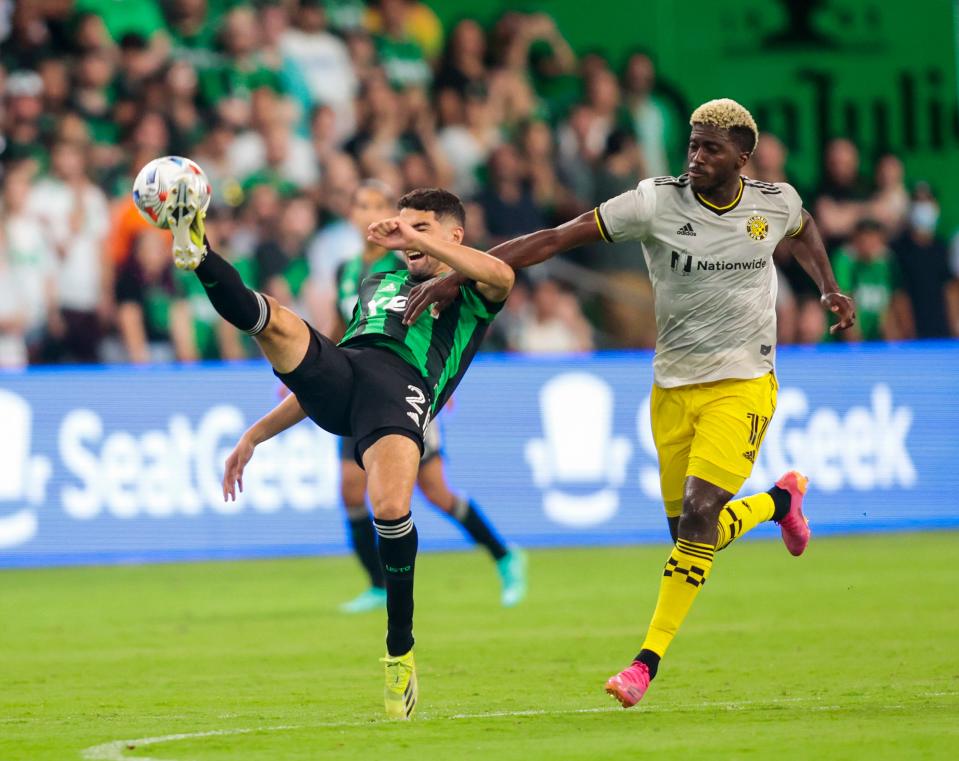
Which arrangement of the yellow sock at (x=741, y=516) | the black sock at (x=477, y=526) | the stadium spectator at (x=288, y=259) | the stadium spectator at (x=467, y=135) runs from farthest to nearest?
the stadium spectator at (x=467, y=135) < the stadium spectator at (x=288, y=259) < the black sock at (x=477, y=526) < the yellow sock at (x=741, y=516)

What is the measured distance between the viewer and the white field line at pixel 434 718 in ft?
20.4

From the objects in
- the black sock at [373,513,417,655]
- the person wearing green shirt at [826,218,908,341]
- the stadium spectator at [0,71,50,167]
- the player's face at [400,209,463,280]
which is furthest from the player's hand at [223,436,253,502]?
the person wearing green shirt at [826,218,908,341]

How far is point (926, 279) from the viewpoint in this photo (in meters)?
18.4

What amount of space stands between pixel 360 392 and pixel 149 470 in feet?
24.3

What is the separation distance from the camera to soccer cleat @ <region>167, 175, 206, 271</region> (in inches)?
264

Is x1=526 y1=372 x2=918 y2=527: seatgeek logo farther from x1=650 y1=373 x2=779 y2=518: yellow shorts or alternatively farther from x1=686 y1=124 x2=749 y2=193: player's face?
x1=686 y1=124 x2=749 y2=193: player's face

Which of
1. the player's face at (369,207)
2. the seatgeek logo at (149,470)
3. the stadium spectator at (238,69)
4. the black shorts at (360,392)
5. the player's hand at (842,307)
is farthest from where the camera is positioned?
the stadium spectator at (238,69)

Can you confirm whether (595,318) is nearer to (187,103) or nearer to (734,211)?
(187,103)

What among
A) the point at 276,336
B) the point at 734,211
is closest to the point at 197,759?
the point at 276,336

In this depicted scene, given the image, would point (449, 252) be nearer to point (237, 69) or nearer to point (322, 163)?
point (322, 163)

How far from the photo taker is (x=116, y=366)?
14625 mm

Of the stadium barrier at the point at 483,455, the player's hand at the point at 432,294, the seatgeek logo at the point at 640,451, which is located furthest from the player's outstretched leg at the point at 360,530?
the player's hand at the point at 432,294

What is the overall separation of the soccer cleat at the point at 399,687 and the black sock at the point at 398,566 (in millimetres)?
107

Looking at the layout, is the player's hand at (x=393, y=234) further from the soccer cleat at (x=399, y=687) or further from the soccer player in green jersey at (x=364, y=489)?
the soccer player in green jersey at (x=364, y=489)
